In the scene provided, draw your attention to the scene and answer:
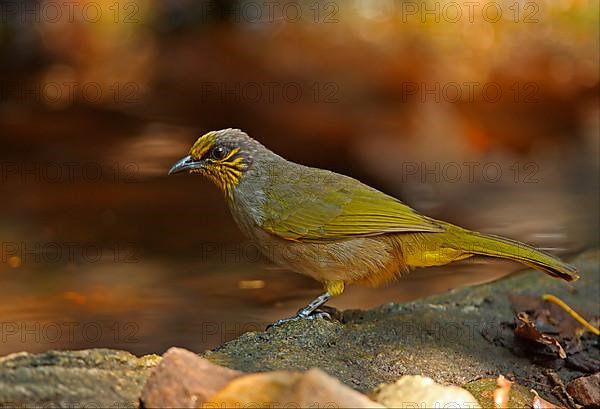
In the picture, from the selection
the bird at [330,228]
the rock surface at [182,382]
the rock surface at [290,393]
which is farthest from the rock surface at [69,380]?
the bird at [330,228]

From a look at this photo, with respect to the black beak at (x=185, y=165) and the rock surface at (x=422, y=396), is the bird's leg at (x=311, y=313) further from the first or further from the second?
the rock surface at (x=422, y=396)

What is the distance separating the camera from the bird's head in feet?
15.8

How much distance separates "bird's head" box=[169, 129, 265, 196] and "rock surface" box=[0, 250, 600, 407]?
873mm

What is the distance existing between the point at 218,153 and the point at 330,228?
68 centimetres

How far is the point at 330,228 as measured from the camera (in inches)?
182

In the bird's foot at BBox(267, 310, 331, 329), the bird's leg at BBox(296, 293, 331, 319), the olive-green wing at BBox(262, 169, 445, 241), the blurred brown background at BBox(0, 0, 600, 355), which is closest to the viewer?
the bird's foot at BBox(267, 310, 331, 329)

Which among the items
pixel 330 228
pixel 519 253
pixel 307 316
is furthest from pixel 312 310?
pixel 519 253

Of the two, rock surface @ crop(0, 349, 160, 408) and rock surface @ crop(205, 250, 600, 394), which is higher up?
rock surface @ crop(0, 349, 160, 408)

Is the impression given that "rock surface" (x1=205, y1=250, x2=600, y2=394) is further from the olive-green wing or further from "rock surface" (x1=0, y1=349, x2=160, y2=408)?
"rock surface" (x1=0, y1=349, x2=160, y2=408)

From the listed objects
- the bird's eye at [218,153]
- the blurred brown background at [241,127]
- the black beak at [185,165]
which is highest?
the bird's eye at [218,153]

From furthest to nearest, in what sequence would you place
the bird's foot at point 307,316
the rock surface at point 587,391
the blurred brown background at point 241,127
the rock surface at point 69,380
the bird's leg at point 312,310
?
1. the blurred brown background at point 241,127
2. the bird's leg at point 312,310
3. the bird's foot at point 307,316
4. the rock surface at point 587,391
5. the rock surface at point 69,380

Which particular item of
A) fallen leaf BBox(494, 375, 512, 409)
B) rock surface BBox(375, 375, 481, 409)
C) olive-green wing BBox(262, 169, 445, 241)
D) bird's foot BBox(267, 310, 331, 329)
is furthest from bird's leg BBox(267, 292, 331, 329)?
rock surface BBox(375, 375, 481, 409)

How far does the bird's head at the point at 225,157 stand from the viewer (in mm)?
4816

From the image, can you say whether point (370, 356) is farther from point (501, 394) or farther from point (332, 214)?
point (332, 214)
